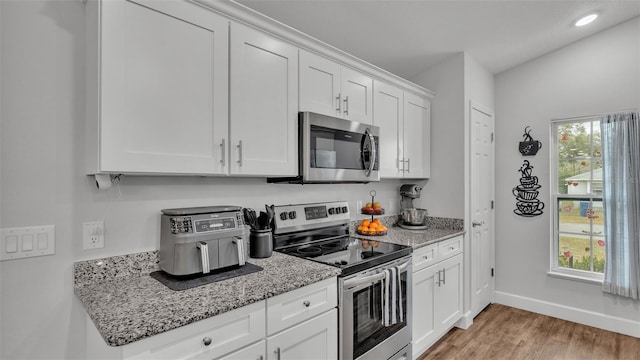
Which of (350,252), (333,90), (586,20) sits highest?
(586,20)

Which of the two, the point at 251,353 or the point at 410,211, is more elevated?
the point at 410,211

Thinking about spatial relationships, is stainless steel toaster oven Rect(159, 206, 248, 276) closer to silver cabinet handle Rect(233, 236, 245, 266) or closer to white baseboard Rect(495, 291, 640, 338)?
silver cabinet handle Rect(233, 236, 245, 266)

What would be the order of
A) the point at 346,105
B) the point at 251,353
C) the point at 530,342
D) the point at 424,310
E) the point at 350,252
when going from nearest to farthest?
1. the point at 251,353
2. the point at 350,252
3. the point at 346,105
4. the point at 424,310
5. the point at 530,342

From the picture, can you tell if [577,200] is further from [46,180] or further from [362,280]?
[46,180]

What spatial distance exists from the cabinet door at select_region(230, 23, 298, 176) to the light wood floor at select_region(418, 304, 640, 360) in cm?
197

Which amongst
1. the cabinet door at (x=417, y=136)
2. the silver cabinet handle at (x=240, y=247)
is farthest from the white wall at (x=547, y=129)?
the silver cabinet handle at (x=240, y=247)

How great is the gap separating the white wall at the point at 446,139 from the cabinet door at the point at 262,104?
1781 millimetres

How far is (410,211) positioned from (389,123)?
911 mm

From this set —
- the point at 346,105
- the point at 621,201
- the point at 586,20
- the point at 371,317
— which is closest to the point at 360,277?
the point at 371,317

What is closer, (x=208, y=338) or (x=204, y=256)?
(x=208, y=338)

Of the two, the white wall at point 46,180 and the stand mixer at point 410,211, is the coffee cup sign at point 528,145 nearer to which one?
the stand mixer at point 410,211

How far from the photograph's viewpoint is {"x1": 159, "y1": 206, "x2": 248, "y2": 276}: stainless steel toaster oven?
141 centimetres

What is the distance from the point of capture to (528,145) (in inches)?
134

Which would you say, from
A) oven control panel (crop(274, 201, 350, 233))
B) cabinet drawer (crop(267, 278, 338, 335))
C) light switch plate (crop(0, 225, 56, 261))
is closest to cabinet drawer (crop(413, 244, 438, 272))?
oven control panel (crop(274, 201, 350, 233))
